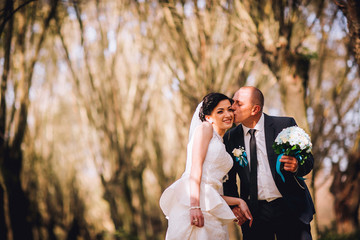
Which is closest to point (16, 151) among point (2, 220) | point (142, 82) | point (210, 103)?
point (2, 220)

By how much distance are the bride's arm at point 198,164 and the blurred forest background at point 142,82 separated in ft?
6.86

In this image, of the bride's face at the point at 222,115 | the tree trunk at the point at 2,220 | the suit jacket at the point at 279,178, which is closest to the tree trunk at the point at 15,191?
the tree trunk at the point at 2,220

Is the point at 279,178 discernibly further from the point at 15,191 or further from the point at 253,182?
the point at 15,191

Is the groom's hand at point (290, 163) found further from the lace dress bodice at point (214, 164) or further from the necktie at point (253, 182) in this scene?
the lace dress bodice at point (214, 164)

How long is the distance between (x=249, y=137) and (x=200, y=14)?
167 inches

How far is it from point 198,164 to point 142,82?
751 centimetres

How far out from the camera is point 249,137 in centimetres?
422

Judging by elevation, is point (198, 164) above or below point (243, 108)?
below

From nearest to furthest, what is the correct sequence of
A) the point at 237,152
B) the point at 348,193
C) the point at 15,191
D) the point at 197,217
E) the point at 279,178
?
the point at 197,217 < the point at 279,178 < the point at 237,152 < the point at 15,191 < the point at 348,193

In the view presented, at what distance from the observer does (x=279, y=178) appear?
13.0 feet

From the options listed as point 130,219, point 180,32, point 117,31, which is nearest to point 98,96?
point 117,31

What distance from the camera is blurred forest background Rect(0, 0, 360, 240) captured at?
21.2 feet

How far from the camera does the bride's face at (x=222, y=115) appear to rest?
395 centimetres

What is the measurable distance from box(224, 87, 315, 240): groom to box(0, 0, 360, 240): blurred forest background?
1.45 metres
